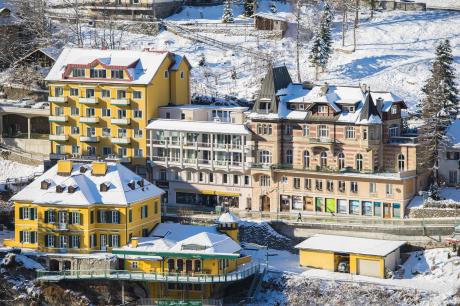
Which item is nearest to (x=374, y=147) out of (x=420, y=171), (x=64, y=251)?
(x=420, y=171)

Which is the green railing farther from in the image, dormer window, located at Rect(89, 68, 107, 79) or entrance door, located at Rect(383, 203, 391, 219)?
dormer window, located at Rect(89, 68, 107, 79)

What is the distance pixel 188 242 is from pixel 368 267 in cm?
1158

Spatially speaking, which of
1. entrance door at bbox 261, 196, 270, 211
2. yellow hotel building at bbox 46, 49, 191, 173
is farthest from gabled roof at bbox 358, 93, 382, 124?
yellow hotel building at bbox 46, 49, 191, 173

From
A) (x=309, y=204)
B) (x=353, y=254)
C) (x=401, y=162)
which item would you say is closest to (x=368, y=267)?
(x=353, y=254)

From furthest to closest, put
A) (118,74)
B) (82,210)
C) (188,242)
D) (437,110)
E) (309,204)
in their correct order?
1. (118,74)
2. (309,204)
3. (437,110)
4. (82,210)
5. (188,242)

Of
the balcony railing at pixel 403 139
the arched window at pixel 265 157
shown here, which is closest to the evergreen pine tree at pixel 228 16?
the arched window at pixel 265 157

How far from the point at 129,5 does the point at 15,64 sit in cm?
1403

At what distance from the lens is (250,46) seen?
14150 cm

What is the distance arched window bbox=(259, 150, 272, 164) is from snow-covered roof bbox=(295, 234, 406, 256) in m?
9.05

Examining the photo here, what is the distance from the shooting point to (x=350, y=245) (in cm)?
10850

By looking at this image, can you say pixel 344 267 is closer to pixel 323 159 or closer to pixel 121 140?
pixel 323 159

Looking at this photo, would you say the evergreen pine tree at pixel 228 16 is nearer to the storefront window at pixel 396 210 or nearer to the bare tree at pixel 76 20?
the bare tree at pixel 76 20

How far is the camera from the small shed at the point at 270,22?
142750 mm

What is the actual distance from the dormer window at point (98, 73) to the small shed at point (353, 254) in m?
22.3
